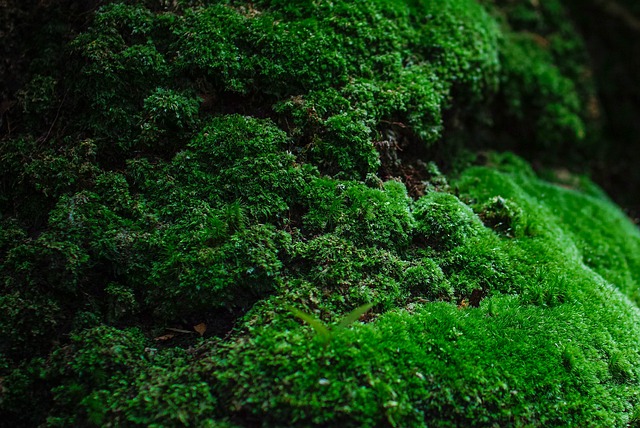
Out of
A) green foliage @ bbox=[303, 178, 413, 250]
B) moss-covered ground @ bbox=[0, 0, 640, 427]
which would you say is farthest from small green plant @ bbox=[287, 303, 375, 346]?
green foliage @ bbox=[303, 178, 413, 250]

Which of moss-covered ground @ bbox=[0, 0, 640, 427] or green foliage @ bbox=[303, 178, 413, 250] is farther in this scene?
green foliage @ bbox=[303, 178, 413, 250]

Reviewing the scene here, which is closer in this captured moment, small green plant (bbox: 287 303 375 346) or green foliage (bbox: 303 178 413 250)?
small green plant (bbox: 287 303 375 346)

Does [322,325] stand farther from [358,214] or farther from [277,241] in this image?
[358,214]

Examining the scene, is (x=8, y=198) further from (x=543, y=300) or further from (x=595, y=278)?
(x=595, y=278)

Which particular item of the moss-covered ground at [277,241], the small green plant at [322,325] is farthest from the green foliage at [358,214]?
the small green plant at [322,325]

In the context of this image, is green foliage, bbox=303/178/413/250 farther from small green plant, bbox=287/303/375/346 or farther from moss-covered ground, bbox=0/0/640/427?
small green plant, bbox=287/303/375/346

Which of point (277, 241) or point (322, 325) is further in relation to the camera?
point (277, 241)

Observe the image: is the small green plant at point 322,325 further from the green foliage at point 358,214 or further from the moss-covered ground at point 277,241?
the green foliage at point 358,214

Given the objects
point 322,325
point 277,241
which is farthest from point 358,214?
point 322,325

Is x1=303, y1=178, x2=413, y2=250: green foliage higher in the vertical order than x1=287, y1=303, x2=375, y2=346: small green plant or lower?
higher
